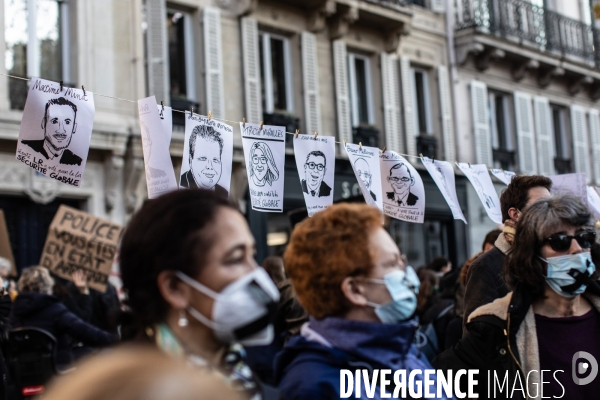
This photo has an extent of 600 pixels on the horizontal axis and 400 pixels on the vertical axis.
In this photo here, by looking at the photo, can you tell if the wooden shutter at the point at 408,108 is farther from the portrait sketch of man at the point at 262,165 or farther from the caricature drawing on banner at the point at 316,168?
the portrait sketch of man at the point at 262,165

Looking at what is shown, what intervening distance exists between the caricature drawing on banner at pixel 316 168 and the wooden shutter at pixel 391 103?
9557mm

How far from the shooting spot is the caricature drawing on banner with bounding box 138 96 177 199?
18.4ft

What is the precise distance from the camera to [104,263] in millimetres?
7938

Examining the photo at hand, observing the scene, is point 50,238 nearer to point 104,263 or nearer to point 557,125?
point 104,263

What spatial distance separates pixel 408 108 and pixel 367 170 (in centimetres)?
1024

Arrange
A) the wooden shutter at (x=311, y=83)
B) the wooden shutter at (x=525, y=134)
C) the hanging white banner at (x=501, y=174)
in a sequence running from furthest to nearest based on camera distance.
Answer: the wooden shutter at (x=525, y=134)
the wooden shutter at (x=311, y=83)
the hanging white banner at (x=501, y=174)

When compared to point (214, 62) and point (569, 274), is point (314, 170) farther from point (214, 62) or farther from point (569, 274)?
point (214, 62)

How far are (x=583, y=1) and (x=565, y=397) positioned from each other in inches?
839

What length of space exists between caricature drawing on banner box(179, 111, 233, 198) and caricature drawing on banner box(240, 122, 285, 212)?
0.58 feet

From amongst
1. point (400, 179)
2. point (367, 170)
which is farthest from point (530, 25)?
point (367, 170)

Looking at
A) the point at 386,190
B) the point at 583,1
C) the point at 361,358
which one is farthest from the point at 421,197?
the point at 583,1

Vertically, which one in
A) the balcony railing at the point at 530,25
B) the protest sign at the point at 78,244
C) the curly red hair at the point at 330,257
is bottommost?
the curly red hair at the point at 330,257

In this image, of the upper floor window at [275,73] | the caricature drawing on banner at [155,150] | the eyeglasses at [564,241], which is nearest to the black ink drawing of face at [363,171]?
the caricature drawing on banner at [155,150]

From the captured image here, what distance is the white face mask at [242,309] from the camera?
81.8 inches
